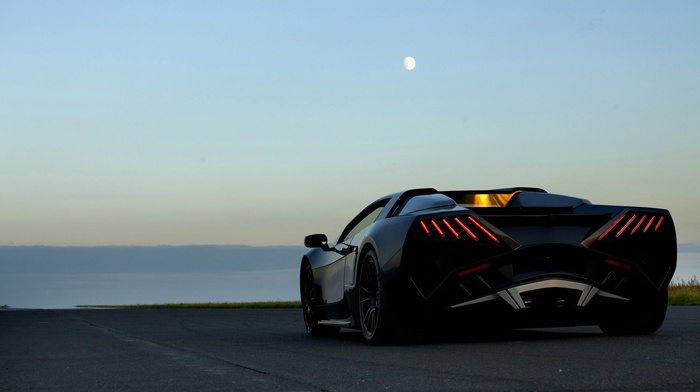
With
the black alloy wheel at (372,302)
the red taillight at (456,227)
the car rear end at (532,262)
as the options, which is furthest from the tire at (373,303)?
the red taillight at (456,227)

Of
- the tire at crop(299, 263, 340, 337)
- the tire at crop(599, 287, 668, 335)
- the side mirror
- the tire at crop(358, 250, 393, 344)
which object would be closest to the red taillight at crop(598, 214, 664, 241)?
the tire at crop(599, 287, 668, 335)

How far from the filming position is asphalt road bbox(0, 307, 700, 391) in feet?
14.3

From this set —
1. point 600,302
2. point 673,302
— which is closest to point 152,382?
point 600,302

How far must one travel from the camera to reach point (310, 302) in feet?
31.1

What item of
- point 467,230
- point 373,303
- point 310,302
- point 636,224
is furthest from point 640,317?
point 310,302

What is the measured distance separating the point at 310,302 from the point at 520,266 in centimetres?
359

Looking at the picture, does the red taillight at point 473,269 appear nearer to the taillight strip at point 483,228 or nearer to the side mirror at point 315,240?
the taillight strip at point 483,228

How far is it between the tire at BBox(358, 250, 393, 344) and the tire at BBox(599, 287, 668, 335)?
5.76ft

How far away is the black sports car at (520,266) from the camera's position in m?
6.41

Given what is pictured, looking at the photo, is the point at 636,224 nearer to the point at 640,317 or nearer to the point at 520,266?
the point at 640,317

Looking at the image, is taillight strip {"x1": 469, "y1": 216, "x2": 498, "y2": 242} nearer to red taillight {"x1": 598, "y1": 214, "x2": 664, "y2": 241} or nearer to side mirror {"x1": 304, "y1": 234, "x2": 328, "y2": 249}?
red taillight {"x1": 598, "y1": 214, "x2": 664, "y2": 241}

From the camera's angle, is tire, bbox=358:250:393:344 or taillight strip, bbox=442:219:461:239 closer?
taillight strip, bbox=442:219:461:239

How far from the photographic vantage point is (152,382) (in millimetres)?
4918

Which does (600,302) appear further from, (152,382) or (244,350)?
(152,382)
